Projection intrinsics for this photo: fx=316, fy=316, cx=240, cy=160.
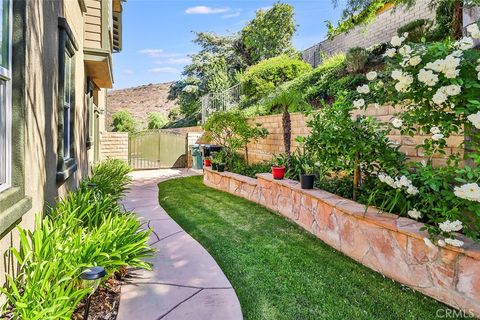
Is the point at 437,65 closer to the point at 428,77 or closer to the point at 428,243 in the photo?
the point at 428,77

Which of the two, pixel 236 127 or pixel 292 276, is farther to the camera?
pixel 236 127

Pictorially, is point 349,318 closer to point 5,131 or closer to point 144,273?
A: point 144,273

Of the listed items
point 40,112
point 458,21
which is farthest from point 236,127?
point 40,112

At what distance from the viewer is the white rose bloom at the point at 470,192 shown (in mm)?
2255

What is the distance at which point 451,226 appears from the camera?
8.09 feet

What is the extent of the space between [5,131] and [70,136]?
2.80 meters

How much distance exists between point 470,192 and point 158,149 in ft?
41.4

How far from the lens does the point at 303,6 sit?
680 inches

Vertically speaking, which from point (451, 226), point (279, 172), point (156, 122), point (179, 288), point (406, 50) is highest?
point (156, 122)

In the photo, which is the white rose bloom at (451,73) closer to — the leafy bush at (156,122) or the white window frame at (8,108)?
the white window frame at (8,108)

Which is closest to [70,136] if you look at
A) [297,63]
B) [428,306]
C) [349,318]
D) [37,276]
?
[37,276]

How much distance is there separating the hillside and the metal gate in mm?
15317

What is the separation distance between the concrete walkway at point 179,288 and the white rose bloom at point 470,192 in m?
1.88

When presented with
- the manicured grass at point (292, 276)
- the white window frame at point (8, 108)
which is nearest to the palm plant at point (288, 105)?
the manicured grass at point (292, 276)
